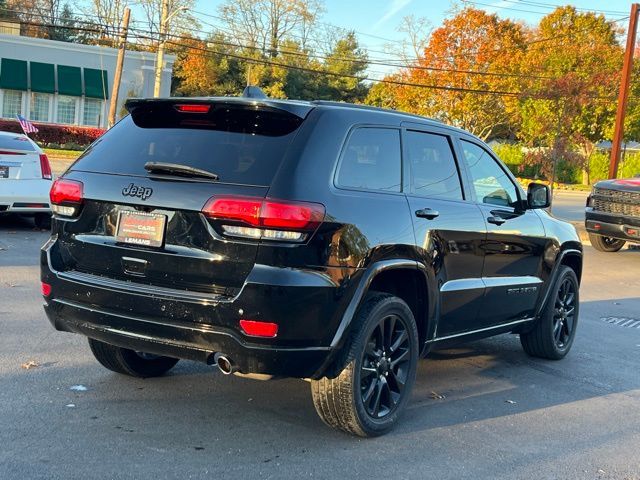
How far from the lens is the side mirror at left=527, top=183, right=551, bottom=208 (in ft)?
19.4

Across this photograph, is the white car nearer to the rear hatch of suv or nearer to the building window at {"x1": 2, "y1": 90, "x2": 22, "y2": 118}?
the rear hatch of suv

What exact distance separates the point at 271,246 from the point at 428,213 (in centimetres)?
131

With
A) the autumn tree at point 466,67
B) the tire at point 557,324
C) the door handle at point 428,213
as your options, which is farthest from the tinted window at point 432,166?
the autumn tree at point 466,67

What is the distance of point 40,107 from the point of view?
141 feet

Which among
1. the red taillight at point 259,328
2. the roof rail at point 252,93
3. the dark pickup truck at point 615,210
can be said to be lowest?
the red taillight at point 259,328

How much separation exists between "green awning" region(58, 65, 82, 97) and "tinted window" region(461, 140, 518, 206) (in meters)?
40.5

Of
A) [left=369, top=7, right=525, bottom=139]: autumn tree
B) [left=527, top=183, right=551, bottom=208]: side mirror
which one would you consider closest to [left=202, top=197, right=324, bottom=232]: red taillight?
[left=527, top=183, right=551, bottom=208]: side mirror

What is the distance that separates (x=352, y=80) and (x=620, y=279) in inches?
2036

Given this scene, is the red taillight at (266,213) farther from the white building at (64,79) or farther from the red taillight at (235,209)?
the white building at (64,79)

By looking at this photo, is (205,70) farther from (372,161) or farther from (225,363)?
(225,363)

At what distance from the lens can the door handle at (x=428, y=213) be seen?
15.0 feet

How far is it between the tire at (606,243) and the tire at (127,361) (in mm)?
12245

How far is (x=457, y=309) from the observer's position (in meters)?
5.04

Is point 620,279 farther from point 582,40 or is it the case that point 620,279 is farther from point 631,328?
point 582,40
